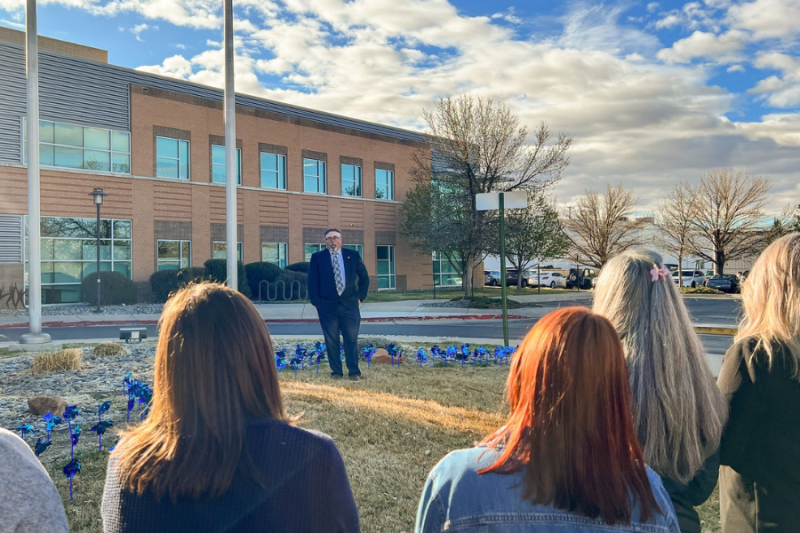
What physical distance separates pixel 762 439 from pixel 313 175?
30.6m

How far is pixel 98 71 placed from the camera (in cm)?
2466

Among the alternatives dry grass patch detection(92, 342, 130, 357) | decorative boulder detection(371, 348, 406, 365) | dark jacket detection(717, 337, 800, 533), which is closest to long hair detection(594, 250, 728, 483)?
dark jacket detection(717, 337, 800, 533)

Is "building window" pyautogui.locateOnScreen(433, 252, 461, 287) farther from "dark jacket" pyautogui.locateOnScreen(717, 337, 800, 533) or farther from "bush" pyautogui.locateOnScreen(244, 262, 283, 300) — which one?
"dark jacket" pyautogui.locateOnScreen(717, 337, 800, 533)

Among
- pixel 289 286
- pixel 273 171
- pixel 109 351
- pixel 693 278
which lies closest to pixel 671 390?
pixel 109 351

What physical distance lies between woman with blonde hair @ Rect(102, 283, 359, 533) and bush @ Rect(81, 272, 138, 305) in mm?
22997

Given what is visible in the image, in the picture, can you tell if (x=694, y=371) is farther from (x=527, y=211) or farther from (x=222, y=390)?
(x=527, y=211)

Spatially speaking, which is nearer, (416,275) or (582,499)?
(582,499)

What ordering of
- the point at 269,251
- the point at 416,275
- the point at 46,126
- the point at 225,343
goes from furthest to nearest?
the point at 416,275 → the point at 269,251 → the point at 46,126 → the point at 225,343

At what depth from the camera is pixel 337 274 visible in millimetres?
7680

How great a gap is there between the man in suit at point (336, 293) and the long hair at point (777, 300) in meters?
5.60

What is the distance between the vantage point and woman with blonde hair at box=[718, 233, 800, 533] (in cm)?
214

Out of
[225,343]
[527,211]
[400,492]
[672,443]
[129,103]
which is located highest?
[129,103]

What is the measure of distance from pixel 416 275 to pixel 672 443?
33.9 meters

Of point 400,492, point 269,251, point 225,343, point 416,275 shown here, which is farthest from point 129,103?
point 225,343
